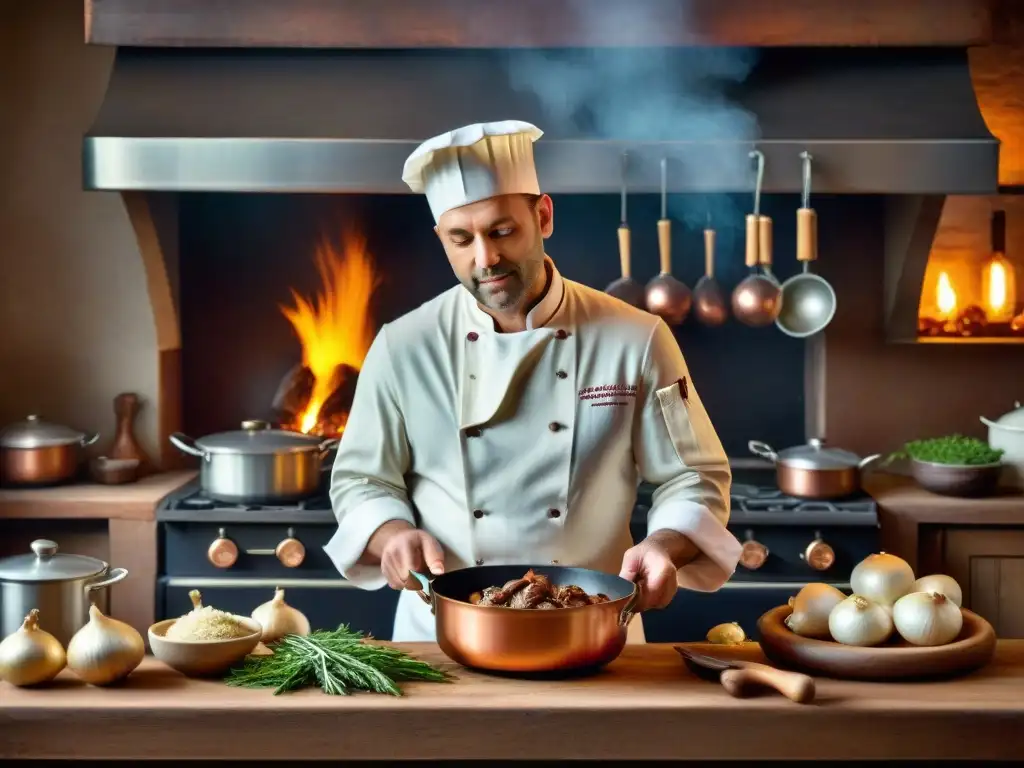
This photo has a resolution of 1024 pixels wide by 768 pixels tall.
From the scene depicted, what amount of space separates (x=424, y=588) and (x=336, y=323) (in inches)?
84.0

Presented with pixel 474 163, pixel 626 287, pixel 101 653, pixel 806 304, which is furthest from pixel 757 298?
pixel 101 653

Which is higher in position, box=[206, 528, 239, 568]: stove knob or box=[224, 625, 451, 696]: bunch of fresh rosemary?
box=[224, 625, 451, 696]: bunch of fresh rosemary

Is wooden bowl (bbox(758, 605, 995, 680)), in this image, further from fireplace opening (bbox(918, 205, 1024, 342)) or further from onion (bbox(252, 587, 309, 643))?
fireplace opening (bbox(918, 205, 1024, 342))

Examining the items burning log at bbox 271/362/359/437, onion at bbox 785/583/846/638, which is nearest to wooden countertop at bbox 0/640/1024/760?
onion at bbox 785/583/846/638

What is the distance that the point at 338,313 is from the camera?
3.81 metres

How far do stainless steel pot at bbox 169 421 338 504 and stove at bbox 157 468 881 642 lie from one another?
0.17 ft

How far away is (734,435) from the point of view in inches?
151

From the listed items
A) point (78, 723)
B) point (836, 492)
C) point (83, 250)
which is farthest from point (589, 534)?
point (83, 250)

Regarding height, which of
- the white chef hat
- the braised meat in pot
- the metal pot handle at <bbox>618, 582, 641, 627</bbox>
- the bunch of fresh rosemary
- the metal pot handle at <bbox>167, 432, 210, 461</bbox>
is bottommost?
the bunch of fresh rosemary

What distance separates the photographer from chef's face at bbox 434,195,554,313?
1.98 m

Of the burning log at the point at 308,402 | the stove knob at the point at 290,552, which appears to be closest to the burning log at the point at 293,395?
the burning log at the point at 308,402

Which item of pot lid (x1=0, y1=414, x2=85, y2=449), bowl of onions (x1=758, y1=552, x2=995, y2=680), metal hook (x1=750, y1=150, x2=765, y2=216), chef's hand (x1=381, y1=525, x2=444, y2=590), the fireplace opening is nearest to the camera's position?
bowl of onions (x1=758, y1=552, x2=995, y2=680)

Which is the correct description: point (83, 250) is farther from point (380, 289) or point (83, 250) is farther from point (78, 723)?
point (78, 723)

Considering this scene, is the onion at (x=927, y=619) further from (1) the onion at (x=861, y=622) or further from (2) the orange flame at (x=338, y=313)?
(2) the orange flame at (x=338, y=313)
